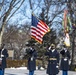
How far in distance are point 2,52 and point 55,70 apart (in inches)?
119

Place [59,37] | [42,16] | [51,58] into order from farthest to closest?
[59,37] < [42,16] < [51,58]

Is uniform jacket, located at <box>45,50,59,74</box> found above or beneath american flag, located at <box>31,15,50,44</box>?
beneath

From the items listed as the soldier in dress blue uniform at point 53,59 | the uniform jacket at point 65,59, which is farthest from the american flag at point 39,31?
the uniform jacket at point 65,59

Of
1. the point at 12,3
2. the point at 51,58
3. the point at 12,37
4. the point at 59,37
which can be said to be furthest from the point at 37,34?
the point at 12,37

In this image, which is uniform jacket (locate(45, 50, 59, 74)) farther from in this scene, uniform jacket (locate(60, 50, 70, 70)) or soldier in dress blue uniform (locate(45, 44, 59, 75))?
uniform jacket (locate(60, 50, 70, 70))

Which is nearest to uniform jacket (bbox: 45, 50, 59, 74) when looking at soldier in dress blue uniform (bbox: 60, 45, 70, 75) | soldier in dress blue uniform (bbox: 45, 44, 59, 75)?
soldier in dress blue uniform (bbox: 45, 44, 59, 75)

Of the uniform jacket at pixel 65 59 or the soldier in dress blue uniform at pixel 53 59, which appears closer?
the soldier in dress blue uniform at pixel 53 59

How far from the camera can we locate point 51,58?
14938 millimetres

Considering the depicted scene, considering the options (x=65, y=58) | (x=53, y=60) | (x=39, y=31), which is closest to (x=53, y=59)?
(x=53, y=60)

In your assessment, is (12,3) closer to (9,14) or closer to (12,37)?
(9,14)

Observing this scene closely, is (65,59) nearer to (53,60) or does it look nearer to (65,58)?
(65,58)

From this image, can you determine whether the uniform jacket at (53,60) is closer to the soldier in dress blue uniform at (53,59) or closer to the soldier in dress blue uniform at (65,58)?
the soldier in dress blue uniform at (53,59)

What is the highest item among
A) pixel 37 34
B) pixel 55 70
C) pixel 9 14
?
pixel 9 14

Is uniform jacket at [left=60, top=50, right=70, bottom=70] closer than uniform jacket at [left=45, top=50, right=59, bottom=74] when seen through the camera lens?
No
